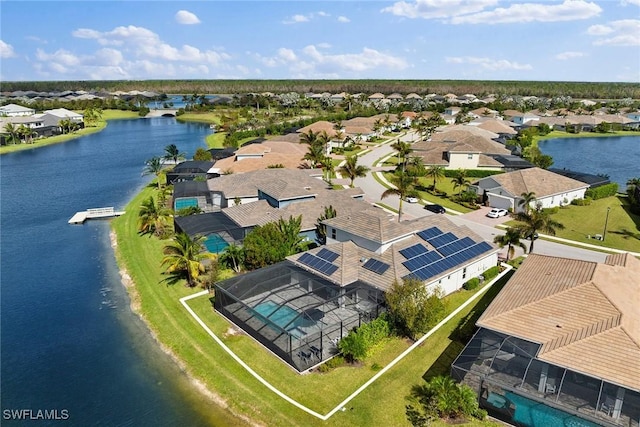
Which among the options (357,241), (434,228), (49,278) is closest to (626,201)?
(434,228)

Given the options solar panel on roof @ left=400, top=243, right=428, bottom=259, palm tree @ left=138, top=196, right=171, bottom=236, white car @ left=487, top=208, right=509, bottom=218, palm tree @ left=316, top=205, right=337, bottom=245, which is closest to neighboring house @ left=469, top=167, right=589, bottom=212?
white car @ left=487, top=208, right=509, bottom=218

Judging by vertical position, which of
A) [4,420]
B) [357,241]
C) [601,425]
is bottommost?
[4,420]

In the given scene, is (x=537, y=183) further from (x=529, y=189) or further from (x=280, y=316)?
(x=280, y=316)

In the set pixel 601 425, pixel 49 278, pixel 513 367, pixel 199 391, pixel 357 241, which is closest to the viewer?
pixel 601 425

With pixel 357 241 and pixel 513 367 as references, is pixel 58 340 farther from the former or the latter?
pixel 513 367

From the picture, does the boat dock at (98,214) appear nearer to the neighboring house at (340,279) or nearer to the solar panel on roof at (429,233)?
the neighboring house at (340,279)

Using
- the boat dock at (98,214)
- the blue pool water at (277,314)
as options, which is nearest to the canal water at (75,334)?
the boat dock at (98,214)

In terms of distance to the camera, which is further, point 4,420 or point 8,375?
point 8,375

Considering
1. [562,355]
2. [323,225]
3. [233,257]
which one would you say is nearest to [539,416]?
[562,355]
